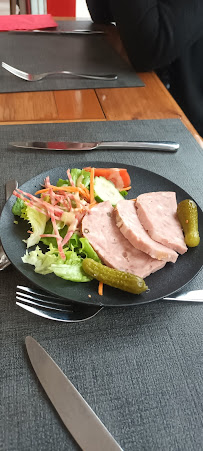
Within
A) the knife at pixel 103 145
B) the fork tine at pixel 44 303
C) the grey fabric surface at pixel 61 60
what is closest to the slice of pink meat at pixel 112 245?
the fork tine at pixel 44 303

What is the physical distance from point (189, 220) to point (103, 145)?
20.0 inches

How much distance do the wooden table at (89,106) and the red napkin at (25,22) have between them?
75cm

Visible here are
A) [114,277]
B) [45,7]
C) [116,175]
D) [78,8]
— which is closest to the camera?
[114,277]

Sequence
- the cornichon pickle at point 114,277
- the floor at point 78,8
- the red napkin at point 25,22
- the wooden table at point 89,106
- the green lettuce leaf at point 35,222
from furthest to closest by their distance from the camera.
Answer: the floor at point 78,8
the red napkin at point 25,22
the wooden table at point 89,106
the green lettuce leaf at point 35,222
the cornichon pickle at point 114,277

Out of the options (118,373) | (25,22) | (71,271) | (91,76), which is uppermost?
(25,22)

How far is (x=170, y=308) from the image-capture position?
83 cm

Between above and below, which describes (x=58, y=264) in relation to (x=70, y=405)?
above

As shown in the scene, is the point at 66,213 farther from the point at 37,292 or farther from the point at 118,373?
the point at 118,373

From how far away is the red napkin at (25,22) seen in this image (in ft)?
6.85

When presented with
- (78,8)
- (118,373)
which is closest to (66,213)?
(118,373)

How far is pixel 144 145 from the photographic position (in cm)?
133

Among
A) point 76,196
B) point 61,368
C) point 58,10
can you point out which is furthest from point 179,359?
point 58,10

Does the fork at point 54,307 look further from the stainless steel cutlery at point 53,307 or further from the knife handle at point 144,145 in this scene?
the knife handle at point 144,145

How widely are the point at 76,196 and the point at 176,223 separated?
26 centimetres
